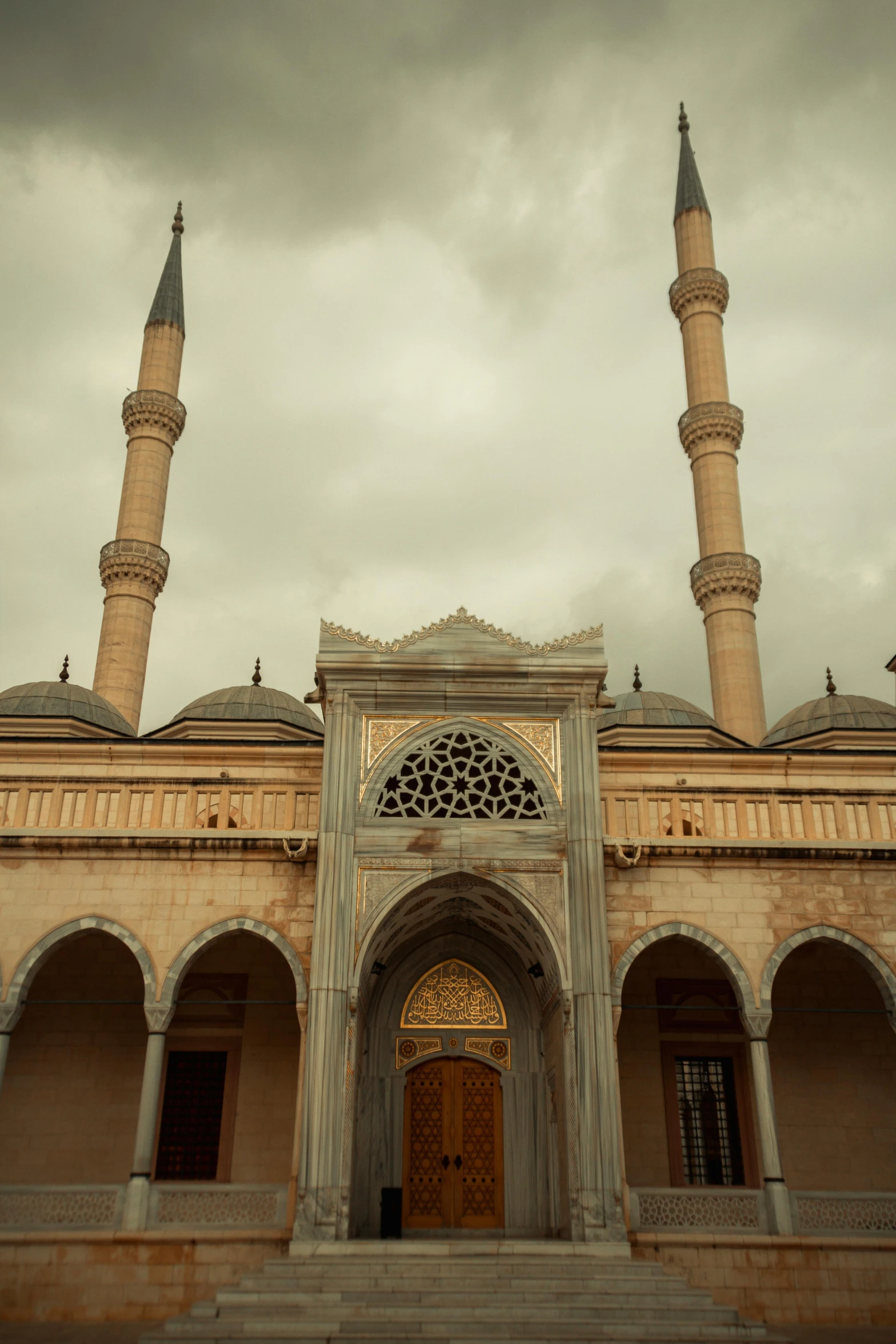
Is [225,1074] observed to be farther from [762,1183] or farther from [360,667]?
[762,1183]

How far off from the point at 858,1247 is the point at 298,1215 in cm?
606

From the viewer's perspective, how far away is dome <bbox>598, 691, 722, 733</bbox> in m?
21.2

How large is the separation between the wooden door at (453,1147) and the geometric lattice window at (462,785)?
11.8 feet

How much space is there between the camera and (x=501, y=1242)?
11.4m

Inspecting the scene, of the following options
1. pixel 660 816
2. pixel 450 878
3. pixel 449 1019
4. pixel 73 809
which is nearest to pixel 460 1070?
pixel 449 1019

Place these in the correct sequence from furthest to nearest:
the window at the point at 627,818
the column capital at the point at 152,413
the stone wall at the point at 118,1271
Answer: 1. the column capital at the point at 152,413
2. the window at the point at 627,818
3. the stone wall at the point at 118,1271

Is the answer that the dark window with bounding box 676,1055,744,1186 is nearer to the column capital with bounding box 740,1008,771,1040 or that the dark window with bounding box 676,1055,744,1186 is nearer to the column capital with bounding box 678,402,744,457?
the column capital with bounding box 740,1008,771,1040

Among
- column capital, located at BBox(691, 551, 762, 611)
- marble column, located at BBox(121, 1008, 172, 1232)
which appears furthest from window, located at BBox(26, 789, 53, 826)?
column capital, located at BBox(691, 551, 762, 611)

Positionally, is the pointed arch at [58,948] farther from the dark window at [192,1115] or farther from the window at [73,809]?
the dark window at [192,1115]

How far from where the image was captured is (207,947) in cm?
1330

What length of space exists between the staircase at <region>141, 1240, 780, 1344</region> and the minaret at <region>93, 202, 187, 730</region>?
16.6 m

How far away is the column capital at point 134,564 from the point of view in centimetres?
2716

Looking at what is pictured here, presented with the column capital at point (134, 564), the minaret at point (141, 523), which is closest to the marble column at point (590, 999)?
the minaret at point (141, 523)

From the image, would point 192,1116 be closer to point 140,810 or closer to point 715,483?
point 140,810
